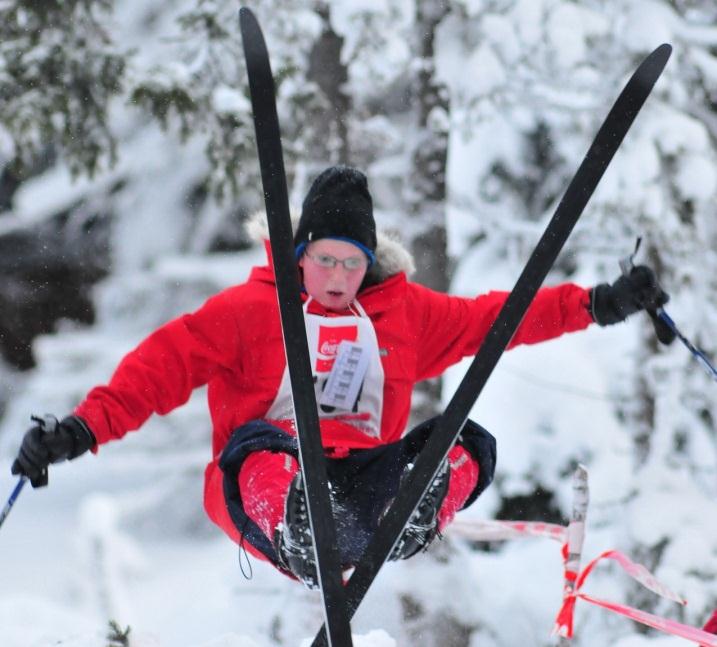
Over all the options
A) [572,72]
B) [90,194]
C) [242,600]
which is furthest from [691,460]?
[90,194]

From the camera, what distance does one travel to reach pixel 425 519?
9.04ft

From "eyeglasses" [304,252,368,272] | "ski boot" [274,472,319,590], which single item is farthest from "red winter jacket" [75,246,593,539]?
"ski boot" [274,472,319,590]

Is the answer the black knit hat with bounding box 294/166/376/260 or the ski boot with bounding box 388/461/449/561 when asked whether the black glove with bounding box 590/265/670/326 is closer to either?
the black knit hat with bounding box 294/166/376/260

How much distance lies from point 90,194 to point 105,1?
4.06 metres

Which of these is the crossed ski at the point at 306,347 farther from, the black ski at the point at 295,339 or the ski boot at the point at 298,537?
the ski boot at the point at 298,537

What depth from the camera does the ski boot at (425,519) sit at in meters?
2.75

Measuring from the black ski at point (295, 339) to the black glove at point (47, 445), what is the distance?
27.1 inches

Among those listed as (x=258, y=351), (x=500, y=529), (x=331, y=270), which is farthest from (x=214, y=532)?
(x=331, y=270)

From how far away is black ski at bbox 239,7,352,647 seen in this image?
256cm

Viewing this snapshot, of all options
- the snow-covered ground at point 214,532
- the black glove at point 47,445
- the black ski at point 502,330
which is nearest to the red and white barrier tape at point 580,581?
the snow-covered ground at point 214,532

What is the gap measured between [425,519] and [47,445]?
106cm

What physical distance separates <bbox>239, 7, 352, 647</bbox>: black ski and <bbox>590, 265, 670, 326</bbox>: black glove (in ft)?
4.12

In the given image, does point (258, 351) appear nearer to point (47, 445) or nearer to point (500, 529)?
point (47, 445)

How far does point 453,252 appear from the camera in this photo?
8.90 m
